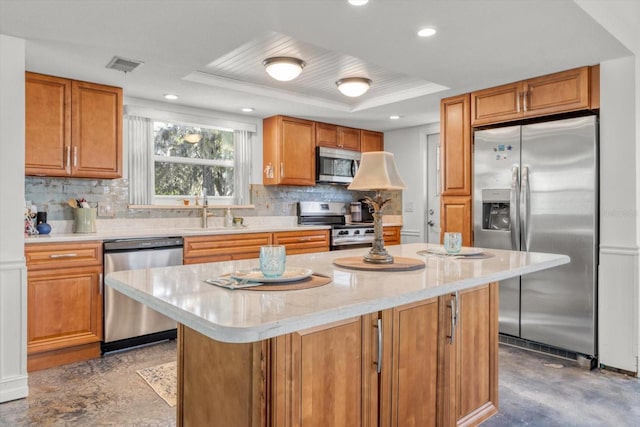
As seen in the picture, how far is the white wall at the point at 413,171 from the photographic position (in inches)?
215

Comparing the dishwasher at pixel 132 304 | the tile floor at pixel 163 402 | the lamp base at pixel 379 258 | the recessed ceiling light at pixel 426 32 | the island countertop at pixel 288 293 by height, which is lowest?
the tile floor at pixel 163 402

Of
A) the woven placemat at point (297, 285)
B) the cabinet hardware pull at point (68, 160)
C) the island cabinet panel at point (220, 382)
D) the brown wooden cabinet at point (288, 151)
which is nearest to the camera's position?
the island cabinet panel at point (220, 382)

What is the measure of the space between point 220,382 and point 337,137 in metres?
4.22

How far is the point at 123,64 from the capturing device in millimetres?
3025

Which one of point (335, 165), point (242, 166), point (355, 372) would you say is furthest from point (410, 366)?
point (335, 165)

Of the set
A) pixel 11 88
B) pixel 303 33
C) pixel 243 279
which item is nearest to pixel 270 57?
pixel 303 33

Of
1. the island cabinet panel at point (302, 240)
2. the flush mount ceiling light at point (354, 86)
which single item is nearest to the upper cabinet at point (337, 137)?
the island cabinet panel at point (302, 240)

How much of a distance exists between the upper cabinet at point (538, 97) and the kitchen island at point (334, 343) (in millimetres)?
1569

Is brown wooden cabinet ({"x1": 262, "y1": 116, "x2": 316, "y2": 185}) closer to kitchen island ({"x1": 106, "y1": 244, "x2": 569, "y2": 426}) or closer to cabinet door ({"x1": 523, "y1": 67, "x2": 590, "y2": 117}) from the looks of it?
cabinet door ({"x1": 523, "y1": 67, "x2": 590, "y2": 117})

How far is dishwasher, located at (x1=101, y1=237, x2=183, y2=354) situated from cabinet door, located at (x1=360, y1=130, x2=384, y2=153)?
9.71 feet

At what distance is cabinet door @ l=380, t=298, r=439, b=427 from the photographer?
1.60m

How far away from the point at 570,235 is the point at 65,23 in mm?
3577

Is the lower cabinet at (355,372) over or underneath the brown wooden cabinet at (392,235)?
underneath

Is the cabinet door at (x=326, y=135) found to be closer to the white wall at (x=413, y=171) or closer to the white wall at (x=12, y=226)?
the white wall at (x=413, y=171)
